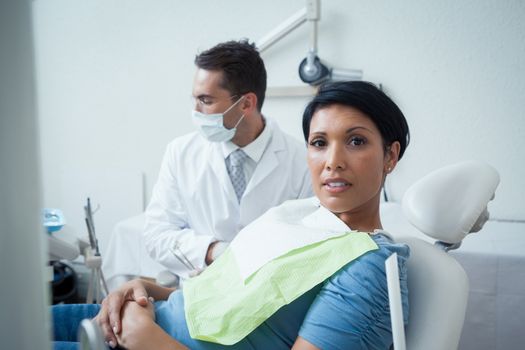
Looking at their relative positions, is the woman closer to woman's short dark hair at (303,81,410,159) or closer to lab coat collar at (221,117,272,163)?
woman's short dark hair at (303,81,410,159)

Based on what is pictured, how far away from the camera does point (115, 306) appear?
0.97m

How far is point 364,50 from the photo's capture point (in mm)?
2236

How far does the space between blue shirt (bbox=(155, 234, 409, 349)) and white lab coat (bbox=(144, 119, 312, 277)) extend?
70 centimetres

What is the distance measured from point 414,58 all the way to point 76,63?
2014mm

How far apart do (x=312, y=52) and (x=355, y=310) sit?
1.68m

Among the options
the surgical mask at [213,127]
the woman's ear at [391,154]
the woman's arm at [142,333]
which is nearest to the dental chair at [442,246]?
the woman's ear at [391,154]

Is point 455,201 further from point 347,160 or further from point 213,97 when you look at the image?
point 213,97

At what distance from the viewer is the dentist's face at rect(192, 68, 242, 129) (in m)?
1.62

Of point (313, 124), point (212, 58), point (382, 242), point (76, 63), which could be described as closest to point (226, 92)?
point (212, 58)

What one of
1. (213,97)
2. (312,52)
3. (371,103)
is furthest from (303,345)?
(312,52)

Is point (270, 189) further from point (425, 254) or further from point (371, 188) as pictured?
point (425, 254)

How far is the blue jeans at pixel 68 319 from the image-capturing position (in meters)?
1.05

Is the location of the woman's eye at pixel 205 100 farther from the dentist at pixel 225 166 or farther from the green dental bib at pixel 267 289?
the green dental bib at pixel 267 289

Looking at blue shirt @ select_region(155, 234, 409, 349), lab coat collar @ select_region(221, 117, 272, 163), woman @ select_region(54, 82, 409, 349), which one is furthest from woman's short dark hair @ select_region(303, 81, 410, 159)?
lab coat collar @ select_region(221, 117, 272, 163)
